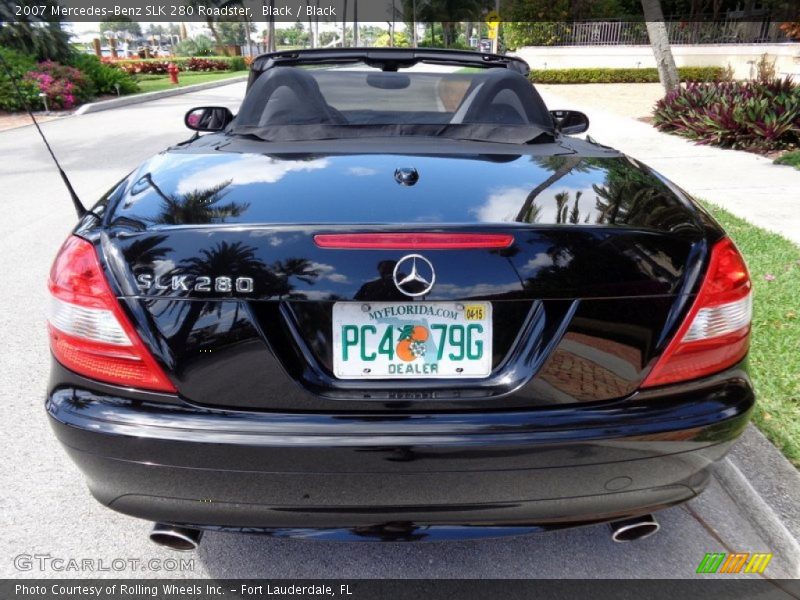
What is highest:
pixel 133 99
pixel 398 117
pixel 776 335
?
pixel 398 117

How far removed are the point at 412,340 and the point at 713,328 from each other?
83cm

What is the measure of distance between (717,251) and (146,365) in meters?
1.57

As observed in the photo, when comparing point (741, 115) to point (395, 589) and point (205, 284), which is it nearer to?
point (395, 589)

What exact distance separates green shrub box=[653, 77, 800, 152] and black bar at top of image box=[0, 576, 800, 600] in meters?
10.3

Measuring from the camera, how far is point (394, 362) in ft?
5.67

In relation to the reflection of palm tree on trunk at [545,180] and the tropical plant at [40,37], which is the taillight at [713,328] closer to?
the reflection of palm tree on trunk at [545,180]

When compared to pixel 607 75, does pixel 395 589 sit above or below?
below

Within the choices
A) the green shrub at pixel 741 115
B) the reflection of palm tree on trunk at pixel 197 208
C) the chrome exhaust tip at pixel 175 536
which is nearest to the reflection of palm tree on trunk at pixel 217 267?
the reflection of palm tree on trunk at pixel 197 208

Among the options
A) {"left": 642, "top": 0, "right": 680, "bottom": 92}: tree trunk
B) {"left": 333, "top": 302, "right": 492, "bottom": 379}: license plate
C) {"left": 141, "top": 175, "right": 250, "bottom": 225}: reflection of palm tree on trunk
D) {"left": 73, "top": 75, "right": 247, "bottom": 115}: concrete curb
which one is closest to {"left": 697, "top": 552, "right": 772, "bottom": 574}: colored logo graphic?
{"left": 333, "top": 302, "right": 492, "bottom": 379}: license plate

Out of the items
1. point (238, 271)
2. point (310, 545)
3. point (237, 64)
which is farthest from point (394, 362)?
point (237, 64)

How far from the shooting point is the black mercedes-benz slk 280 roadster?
5.56 ft

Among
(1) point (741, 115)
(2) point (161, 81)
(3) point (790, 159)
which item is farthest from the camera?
(2) point (161, 81)

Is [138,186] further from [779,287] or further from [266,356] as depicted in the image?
[779,287]

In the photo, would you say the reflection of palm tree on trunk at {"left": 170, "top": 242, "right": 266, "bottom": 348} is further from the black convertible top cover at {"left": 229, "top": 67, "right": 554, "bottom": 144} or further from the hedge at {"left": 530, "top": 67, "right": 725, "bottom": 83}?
the hedge at {"left": 530, "top": 67, "right": 725, "bottom": 83}
